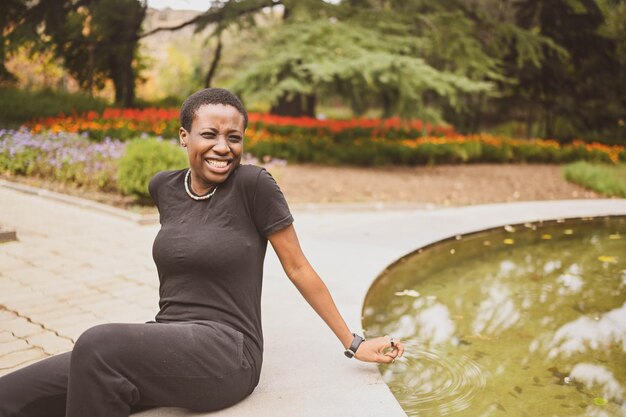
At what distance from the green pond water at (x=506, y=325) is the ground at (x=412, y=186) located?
10.2 ft

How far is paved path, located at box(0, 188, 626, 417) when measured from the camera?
2.77 m

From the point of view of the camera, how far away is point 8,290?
4.36 meters

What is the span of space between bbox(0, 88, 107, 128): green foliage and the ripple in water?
10612mm

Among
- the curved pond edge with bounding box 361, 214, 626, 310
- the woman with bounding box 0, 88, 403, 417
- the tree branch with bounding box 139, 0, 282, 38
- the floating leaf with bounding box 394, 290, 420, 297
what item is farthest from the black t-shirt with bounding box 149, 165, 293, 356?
the tree branch with bounding box 139, 0, 282, 38

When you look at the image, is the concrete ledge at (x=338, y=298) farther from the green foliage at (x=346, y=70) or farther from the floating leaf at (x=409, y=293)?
the green foliage at (x=346, y=70)

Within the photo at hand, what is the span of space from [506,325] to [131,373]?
2.89m

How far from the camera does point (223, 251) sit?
2348 mm

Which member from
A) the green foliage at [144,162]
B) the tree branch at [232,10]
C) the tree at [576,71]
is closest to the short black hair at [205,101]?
the green foliage at [144,162]

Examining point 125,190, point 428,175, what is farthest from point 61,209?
point 428,175

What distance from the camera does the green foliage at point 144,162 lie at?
299 inches

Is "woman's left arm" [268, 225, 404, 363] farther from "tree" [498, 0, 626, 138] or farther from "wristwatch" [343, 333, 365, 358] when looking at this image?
"tree" [498, 0, 626, 138]

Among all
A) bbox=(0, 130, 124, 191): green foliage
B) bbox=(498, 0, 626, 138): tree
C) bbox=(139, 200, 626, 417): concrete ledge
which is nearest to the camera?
bbox=(139, 200, 626, 417): concrete ledge

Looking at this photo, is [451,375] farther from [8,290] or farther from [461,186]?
[461,186]

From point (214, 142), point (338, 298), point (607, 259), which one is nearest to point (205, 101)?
point (214, 142)
